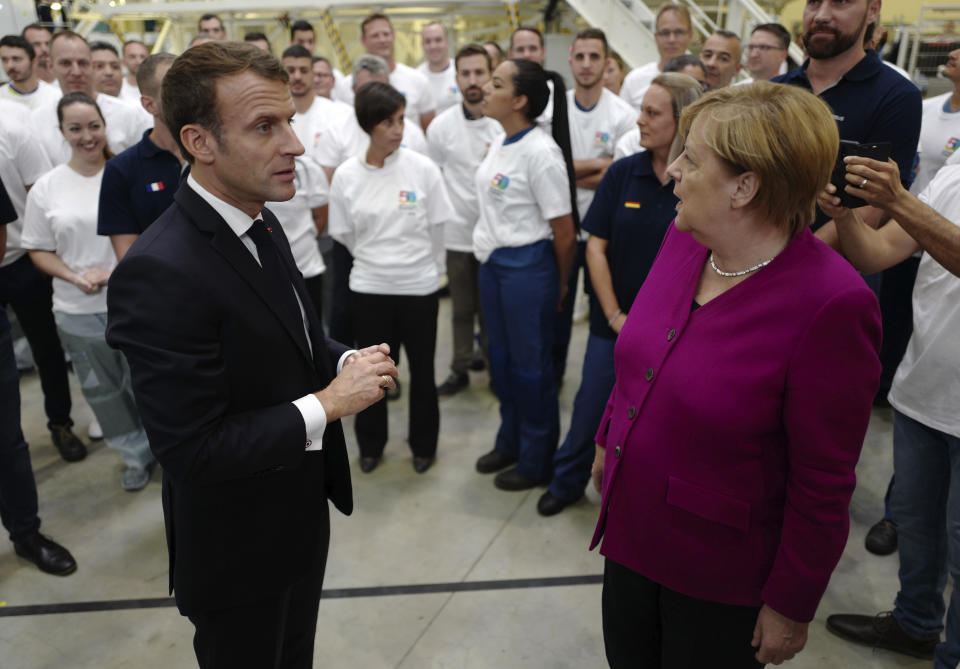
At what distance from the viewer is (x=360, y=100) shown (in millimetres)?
3117

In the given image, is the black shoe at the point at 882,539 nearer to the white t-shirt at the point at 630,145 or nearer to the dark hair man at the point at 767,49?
the white t-shirt at the point at 630,145

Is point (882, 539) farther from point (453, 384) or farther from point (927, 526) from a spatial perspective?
point (453, 384)

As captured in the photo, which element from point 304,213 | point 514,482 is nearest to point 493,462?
point 514,482

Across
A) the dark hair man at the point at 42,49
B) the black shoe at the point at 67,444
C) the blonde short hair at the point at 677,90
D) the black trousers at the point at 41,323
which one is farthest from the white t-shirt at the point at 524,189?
the dark hair man at the point at 42,49

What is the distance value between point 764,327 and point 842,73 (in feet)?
5.09

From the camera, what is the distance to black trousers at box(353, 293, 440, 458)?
11.1ft

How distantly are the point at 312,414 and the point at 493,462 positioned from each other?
2.25 metres

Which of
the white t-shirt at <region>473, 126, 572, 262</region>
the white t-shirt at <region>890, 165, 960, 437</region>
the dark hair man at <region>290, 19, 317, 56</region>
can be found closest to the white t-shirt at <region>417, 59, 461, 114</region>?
the dark hair man at <region>290, 19, 317, 56</region>

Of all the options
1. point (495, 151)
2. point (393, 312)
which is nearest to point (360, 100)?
point (495, 151)

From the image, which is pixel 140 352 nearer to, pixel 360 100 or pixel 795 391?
pixel 795 391

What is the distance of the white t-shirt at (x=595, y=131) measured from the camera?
398cm

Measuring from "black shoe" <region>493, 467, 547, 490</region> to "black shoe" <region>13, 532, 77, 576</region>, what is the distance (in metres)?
1.88

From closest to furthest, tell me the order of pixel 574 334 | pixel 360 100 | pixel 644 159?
1. pixel 644 159
2. pixel 360 100
3. pixel 574 334

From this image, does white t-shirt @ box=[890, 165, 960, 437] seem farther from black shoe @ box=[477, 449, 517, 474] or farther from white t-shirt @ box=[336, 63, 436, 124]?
white t-shirt @ box=[336, 63, 436, 124]
